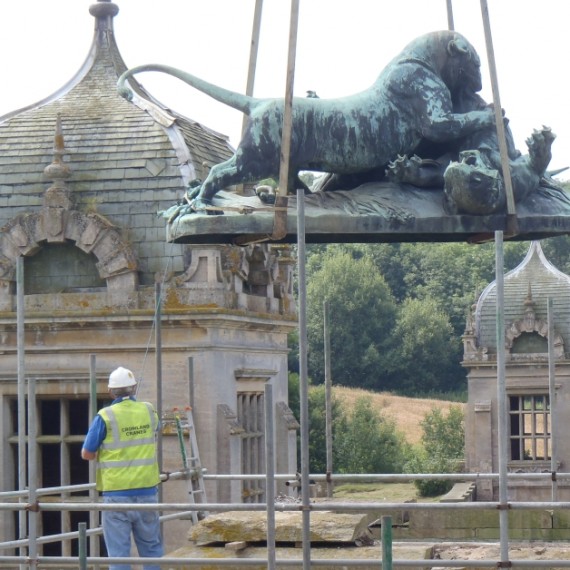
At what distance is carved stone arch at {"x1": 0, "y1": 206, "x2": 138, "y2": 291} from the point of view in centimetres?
2527

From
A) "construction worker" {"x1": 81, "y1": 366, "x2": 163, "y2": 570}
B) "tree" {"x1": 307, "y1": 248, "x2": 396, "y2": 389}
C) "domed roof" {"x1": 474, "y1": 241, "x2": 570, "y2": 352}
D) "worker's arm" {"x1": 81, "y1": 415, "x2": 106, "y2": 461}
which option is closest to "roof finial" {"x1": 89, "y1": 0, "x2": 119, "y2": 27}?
"domed roof" {"x1": 474, "y1": 241, "x2": 570, "y2": 352}

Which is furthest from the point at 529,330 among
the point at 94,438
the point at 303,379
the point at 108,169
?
the point at 303,379

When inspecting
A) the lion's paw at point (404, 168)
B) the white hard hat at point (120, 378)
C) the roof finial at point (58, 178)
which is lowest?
the white hard hat at point (120, 378)

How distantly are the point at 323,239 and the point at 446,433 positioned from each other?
47218 mm

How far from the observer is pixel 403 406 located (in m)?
74.5

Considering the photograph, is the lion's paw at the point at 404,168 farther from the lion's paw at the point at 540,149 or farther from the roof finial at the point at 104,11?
the roof finial at the point at 104,11

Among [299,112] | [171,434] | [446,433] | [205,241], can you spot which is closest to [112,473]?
[205,241]

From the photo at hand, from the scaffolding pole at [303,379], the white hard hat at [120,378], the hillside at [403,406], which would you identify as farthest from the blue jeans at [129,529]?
the hillside at [403,406]

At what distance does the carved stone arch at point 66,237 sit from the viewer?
25.3m

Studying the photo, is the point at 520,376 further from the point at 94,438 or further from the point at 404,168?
the point at 404,168

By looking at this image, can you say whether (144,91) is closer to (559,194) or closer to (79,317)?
(79,317)

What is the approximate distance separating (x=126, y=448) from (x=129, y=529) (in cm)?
65

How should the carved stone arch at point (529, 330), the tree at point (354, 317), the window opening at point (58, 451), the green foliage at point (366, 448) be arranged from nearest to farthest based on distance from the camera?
the window opening at point (58, 451), the carved stone arch at point (529, 330), the green foliage at point (366, 448), the tree at point (354, 317)

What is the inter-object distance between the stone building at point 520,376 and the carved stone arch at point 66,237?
1821 cm
